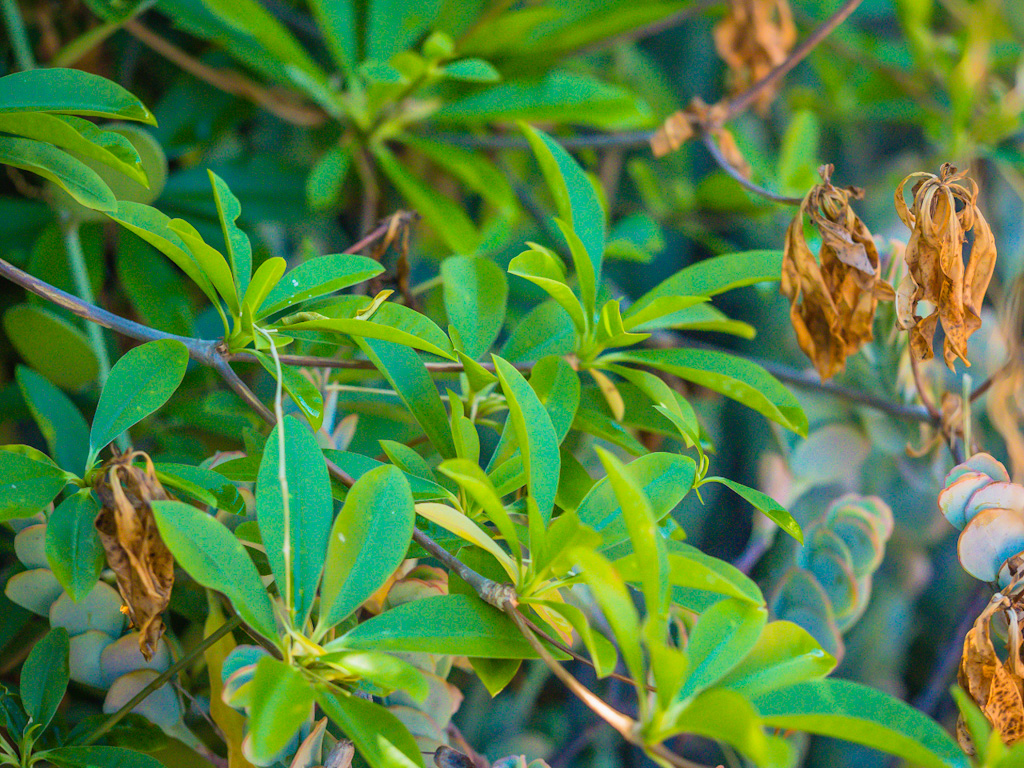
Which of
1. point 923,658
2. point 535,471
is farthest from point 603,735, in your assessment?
point 535,471

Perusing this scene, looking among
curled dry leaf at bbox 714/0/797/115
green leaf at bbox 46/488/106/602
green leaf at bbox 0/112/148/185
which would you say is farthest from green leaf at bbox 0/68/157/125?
curled dry leaf at bbox 714/0/797/115

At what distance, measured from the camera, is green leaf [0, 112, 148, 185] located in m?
0.42

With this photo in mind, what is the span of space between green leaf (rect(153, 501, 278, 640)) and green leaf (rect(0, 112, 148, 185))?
222mm

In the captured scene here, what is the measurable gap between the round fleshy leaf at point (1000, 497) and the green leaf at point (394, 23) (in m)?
0.73

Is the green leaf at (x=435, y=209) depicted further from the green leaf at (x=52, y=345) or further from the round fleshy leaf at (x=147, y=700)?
the round fleshy leaf at (x=147, y=700)

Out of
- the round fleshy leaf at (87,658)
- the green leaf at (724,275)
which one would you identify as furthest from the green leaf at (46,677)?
the green leaf at (724,275)

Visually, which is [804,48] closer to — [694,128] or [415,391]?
[694,128]

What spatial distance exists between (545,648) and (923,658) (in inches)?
33.1

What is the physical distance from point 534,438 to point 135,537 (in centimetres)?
21

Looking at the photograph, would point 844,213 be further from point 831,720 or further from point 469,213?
point 469,213

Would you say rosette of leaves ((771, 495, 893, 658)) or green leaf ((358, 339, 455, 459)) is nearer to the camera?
green leaf ((358, 339, 455, 459))

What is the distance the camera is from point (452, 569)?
40 cm

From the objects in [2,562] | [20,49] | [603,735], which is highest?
[20,49]

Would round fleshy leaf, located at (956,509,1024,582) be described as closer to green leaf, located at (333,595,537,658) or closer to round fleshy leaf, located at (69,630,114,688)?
green leaf, located at (333,595,537,658)
